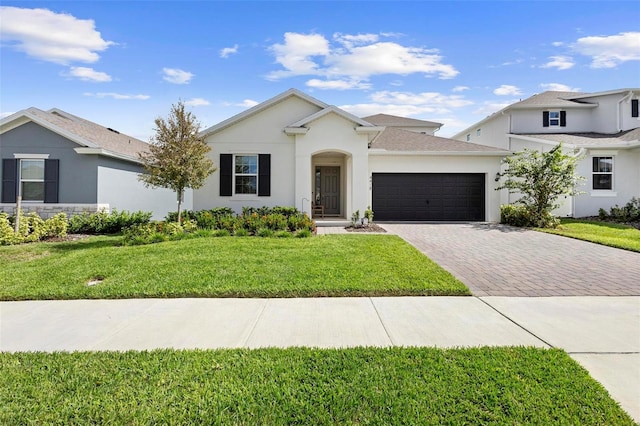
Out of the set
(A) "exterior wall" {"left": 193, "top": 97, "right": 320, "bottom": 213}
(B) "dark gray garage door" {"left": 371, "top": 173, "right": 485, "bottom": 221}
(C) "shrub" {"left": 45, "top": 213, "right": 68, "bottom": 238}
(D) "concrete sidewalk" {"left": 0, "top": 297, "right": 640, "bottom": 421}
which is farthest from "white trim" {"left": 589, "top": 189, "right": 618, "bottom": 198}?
(C) "shrub" {"left": 45, "top": 213, "right": 68, "bottom": 238}

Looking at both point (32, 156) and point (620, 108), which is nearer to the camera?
point (32, 156)

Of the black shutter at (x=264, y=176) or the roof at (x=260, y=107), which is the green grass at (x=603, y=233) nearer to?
the roof at (x=260, y=107)

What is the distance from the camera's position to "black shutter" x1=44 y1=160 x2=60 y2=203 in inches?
545

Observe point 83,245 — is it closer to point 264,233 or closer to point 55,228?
point 55,228

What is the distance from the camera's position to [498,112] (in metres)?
21.8

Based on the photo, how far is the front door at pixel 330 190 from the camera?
17844 millimetres

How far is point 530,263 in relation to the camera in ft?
26.3

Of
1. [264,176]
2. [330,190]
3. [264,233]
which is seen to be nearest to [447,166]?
[330,190]

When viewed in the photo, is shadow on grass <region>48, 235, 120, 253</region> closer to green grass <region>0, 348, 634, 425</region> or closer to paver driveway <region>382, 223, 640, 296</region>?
green grass <region>0, 348, 634, 425</region>

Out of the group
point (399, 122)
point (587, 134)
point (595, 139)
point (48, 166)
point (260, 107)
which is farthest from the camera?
point (399, 122)

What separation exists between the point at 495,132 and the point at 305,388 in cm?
2404

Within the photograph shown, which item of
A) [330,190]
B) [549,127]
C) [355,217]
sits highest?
[549,127]

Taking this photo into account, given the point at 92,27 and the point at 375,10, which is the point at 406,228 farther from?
the point at 92,27

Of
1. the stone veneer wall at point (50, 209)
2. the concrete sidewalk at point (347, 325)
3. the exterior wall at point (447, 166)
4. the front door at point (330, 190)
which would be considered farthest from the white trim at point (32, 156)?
the exterior wall at point (447, 166)
